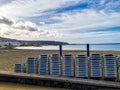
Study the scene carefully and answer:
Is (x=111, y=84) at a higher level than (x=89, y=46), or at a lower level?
lower

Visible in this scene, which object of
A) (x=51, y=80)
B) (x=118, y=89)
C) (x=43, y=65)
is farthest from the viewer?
(x=43, y=65)

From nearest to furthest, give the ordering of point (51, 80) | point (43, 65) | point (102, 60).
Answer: point (51, 80) → point (102, 60) → point (43, 65)

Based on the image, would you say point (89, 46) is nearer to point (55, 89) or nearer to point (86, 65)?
point (86, 65)

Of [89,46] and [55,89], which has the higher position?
[89,46]

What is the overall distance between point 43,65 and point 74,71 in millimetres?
1377

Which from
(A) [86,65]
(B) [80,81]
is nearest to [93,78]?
(A) [86,65]

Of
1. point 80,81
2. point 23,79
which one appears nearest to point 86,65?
point 80,81

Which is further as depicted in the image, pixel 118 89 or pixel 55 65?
pixel 55 65

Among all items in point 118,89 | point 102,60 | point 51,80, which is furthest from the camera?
point 102,60

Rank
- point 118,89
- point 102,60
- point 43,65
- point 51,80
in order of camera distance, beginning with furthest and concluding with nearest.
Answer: point 43,65, point 102,60, point 51,80, point 118,89

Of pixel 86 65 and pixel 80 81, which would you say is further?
pixel 86 65

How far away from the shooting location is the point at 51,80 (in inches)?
474

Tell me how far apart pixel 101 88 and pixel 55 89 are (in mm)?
1560

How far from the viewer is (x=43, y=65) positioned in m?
13.7
